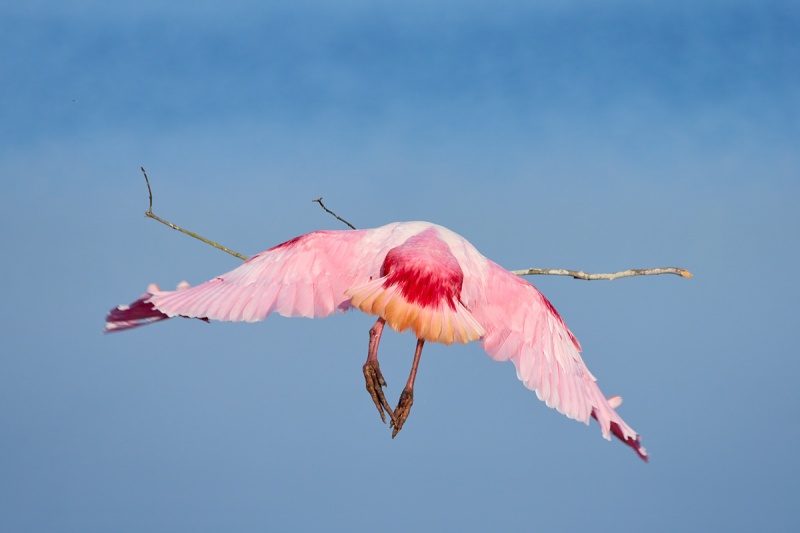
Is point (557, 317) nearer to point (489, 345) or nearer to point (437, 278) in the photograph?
point (489, 345)

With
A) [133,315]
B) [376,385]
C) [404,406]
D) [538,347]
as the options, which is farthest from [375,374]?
[133,315]

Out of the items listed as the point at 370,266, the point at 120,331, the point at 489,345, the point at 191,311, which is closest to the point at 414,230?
the point at 370,266

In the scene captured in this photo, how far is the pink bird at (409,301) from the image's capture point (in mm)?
8125

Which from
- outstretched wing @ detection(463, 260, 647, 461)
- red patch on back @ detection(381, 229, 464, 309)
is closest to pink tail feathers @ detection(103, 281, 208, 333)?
red patch on back @ detection(381, 229, 464, 309)

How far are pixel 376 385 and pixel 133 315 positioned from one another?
7.26 ft

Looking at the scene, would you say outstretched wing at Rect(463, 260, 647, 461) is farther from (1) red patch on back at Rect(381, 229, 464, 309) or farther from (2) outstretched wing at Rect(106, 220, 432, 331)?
(2) outstretched wing at Rect(106, 220, 432, 331)

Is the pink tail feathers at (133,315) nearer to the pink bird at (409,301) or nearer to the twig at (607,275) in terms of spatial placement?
the pink bird at (409,301)

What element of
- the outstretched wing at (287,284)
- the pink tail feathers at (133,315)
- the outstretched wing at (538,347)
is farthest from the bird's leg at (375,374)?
the pink tail feathers at (133,315)

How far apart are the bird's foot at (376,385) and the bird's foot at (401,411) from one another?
5 centimetres

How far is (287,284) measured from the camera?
8797 mm

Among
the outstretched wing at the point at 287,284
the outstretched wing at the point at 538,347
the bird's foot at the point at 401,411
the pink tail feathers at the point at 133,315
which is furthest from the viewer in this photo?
the pink tail feathers at the point at 133,315

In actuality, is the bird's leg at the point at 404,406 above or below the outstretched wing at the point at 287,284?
below

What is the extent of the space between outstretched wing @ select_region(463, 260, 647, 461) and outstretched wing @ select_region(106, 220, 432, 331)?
0.89m

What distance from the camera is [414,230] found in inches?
352
